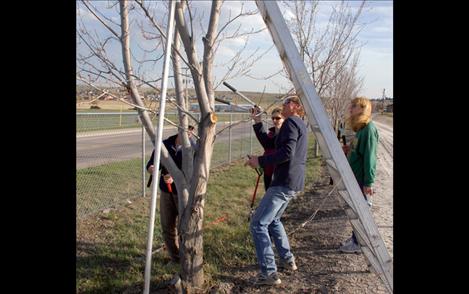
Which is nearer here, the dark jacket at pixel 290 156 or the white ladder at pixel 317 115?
the white ladder at pixel 317 115

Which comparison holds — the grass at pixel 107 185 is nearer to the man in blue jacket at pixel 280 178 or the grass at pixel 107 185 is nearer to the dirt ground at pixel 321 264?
the dirt ground at pixel 321 264

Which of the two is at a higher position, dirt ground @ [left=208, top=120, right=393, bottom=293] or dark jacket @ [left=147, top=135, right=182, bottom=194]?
dark jacket @ [left=147, top=135, right=182, bottom=194]

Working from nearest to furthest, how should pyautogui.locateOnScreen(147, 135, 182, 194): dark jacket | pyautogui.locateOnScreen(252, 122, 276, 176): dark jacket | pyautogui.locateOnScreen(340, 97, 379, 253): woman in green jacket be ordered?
pyautogui.locateOnScreen(147, 135, 182, 194): dark jacket
pyautogui.locateOnScreen(340, 97, 379, 253): woman in green jacket
pyautogui.locateOnScreen(252, 122, 276, 176): dark jacket

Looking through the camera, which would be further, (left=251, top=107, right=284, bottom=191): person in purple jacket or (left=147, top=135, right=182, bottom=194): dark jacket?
(left=251, top=107, right=284, bottom=191): person in purple jacket

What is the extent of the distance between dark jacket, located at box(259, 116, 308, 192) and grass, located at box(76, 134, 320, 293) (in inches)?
51.1

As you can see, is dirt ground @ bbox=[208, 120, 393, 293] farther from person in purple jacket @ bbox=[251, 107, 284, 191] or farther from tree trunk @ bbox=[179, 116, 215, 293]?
person in purple jacket @ bbox=[251, 107, 284, 191]

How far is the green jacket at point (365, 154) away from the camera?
4441 millimetres

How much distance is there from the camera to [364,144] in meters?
4.50

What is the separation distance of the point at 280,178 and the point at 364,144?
1.23 metres

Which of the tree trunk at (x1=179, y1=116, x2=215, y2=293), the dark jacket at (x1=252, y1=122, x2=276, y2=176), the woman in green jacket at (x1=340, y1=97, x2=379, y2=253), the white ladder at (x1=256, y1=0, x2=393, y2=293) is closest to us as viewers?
the white ladder at (x1=256, y1=0, x2=393, y2=293)

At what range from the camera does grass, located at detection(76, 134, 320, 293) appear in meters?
4.20

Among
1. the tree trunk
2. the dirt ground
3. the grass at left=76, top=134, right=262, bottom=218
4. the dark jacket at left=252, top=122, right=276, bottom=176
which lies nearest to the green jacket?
the dirt ground

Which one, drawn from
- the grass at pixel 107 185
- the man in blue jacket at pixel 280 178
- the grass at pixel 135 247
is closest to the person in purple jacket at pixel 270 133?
the man in blue jacket at pixel 280 178
